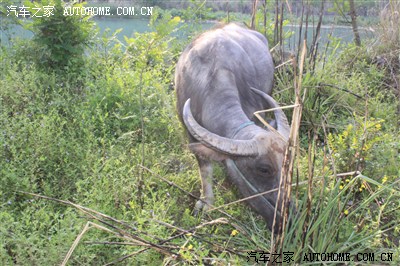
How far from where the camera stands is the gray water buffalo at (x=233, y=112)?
3.18m

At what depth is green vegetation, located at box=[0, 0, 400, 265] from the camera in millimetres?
2791

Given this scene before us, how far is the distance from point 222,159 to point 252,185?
290 millimetres

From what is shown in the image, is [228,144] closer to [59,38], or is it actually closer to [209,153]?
[209,153]

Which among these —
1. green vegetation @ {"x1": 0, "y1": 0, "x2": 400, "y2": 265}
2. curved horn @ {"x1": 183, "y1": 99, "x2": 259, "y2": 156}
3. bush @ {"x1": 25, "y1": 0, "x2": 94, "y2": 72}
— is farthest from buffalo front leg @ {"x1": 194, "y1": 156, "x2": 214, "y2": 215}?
bush @ {"x1": 25, "y1": 0, "x2": 94, "y2": 72}

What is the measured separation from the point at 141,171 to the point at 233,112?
3.01ft

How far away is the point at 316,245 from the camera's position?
280cm

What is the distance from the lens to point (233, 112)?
3.62 m

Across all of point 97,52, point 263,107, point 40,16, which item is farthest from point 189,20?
point 263,107

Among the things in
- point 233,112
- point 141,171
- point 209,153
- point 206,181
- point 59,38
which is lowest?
point 206,181

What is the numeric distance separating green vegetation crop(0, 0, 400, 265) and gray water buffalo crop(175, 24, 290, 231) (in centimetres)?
25

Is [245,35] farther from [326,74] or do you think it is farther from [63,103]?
[63,103]

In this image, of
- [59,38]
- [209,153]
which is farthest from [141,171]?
[59,38]

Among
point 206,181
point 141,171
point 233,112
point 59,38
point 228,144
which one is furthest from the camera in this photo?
point 59,38

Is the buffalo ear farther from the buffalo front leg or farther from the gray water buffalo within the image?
the buffalo front leg
